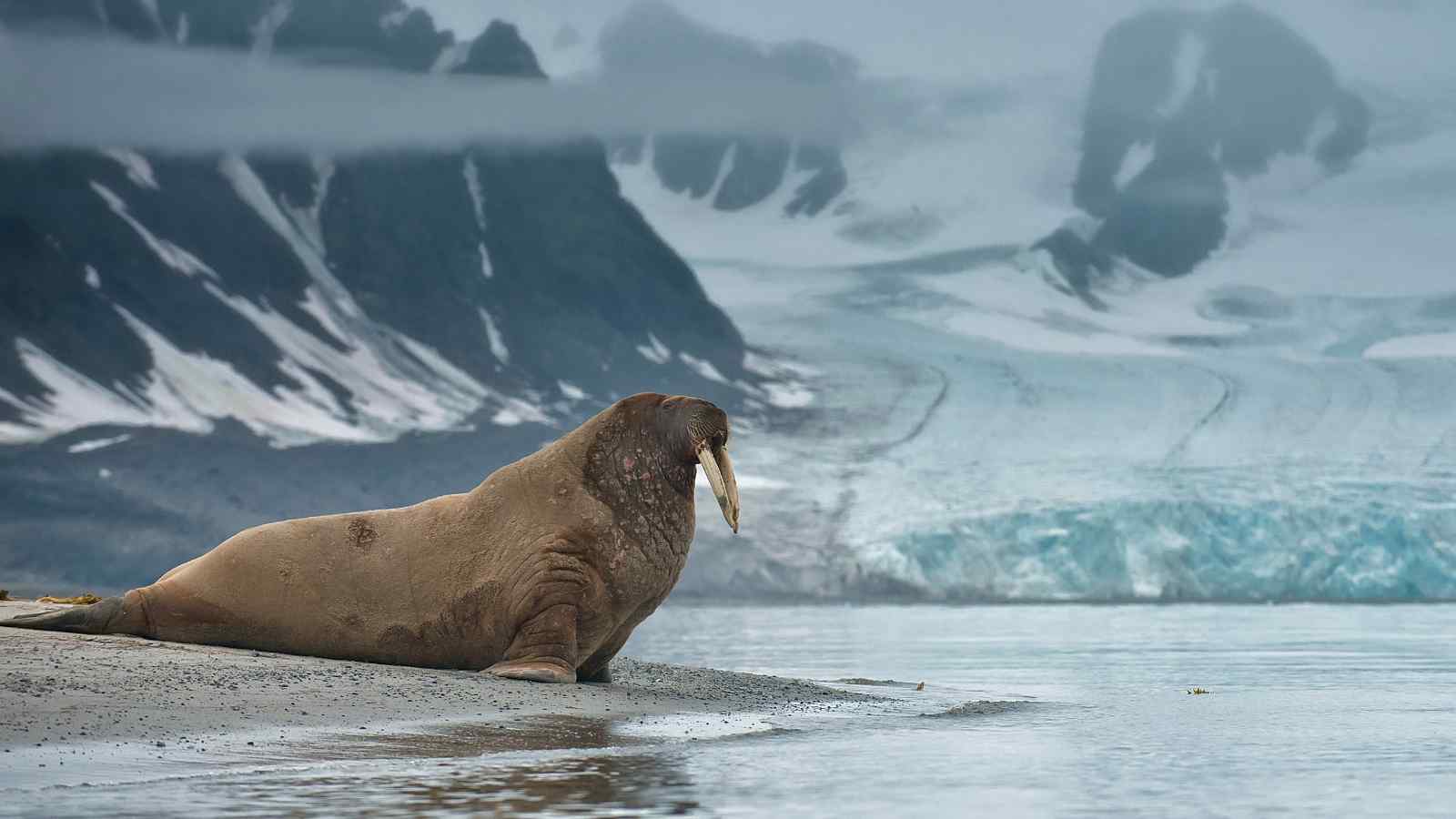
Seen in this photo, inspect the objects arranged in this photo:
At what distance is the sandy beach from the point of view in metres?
7.96

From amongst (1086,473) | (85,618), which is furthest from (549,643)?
(1086,473)

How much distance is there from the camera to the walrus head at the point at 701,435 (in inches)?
448

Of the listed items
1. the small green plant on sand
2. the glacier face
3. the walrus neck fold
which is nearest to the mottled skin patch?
the walrus neck fold

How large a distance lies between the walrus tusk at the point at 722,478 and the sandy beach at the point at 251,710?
130cm

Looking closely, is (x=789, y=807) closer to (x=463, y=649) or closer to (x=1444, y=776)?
(x=1444, y=776)

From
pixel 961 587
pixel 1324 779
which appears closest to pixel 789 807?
pixel 1324 779

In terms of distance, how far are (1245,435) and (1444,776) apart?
209 feet

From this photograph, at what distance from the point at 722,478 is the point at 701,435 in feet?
1.05

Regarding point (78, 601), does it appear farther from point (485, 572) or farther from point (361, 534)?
point (485, 572)

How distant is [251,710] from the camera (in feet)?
30.2

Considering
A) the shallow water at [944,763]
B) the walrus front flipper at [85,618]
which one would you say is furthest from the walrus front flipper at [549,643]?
the walrus front flipper at [85,618]

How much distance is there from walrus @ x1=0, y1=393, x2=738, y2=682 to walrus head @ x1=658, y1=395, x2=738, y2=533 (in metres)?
0.01

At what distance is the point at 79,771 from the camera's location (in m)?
7.40

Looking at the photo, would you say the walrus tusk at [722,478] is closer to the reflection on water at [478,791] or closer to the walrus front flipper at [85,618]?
Result: the reflection on water at [478,791]
